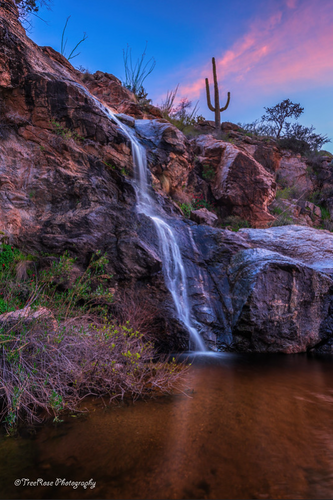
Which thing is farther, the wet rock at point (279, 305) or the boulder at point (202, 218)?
the boulder at point (202, 218)

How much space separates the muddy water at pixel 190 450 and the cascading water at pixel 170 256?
9.47ft

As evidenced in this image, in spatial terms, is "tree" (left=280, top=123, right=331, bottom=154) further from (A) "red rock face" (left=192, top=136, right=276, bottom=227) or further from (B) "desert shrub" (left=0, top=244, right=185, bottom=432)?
(B) "desert shrub" (left=0, top=244, right=185, bottom=432)

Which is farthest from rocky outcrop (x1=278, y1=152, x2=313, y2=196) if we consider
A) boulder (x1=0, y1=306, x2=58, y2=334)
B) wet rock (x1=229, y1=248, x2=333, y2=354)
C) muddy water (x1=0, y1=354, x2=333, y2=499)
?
boulder (x1=0, y1=306, x2=58, y2=334)

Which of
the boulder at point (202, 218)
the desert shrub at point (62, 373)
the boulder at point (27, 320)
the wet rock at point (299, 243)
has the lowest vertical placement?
the desert shrub at point (62, 373)

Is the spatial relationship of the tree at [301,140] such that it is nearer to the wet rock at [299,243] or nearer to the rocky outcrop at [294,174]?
the rocky outcrop at [294,174]

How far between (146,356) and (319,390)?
2.99 m

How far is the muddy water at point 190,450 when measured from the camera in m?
2.29

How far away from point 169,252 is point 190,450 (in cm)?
593

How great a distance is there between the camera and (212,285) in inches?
328

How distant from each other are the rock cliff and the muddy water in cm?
310

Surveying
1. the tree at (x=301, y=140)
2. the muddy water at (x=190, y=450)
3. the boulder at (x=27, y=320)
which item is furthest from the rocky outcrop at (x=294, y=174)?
the boulder at (x=27, y=320)

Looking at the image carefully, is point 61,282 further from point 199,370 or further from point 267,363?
point 267,363

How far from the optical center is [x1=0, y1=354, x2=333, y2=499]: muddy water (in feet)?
Result: 7.53

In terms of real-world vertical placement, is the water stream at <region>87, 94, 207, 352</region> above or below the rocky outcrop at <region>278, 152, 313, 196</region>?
below
